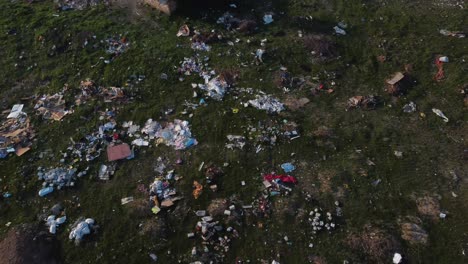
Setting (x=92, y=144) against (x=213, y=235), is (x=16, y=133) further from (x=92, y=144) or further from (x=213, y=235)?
(x=213, y=235)

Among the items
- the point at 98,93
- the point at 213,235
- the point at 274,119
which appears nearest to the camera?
the point at 213,235

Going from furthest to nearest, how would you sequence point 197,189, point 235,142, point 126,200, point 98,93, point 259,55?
point 259,55 → point 98,93 → point 235,142 → point 197,189 → point 126,200

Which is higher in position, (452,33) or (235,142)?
(452,33)

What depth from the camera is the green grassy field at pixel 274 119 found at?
25.2 feet

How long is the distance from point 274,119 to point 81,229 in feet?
15.4

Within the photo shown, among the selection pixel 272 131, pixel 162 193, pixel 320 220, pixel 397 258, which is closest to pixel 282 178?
pixel 320 220

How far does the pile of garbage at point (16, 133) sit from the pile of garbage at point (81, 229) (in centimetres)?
239

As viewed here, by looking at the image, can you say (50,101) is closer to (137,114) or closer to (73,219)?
(137,114)

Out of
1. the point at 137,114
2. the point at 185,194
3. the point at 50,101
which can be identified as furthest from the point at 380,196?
the point at 50,101

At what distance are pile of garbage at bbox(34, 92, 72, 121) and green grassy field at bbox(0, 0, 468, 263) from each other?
8.3 inches

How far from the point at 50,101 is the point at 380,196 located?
785 cm

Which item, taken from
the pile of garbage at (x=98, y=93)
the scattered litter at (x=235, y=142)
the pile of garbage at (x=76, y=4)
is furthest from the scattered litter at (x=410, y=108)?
the pile of garbage at (x=76, y=4)

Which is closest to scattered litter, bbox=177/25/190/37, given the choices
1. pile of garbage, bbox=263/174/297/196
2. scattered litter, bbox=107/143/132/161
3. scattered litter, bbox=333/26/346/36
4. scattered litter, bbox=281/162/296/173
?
scattered litter, bbox=107/143/132/161

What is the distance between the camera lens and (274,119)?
948 centimetres
